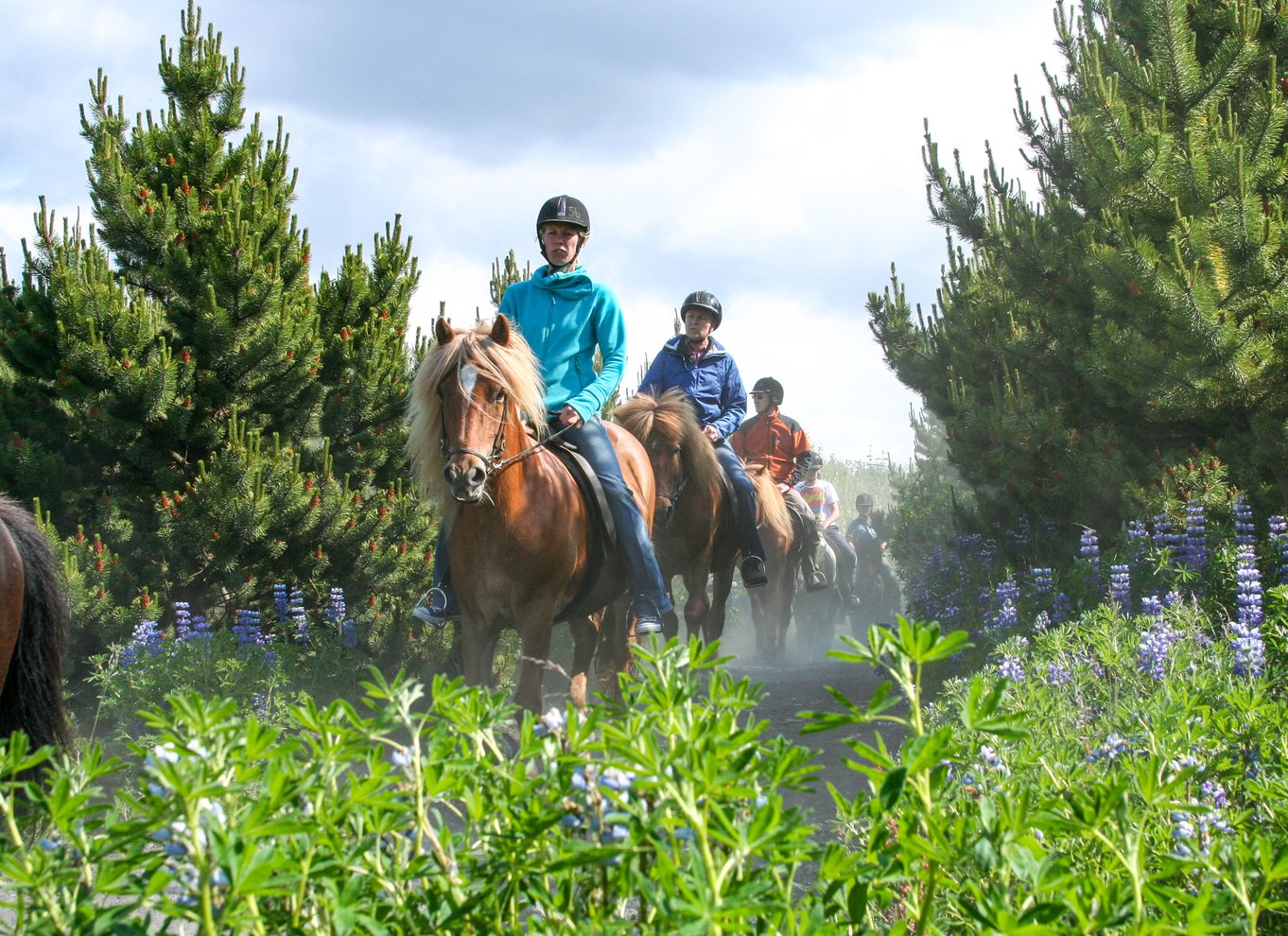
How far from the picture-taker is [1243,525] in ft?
20.7

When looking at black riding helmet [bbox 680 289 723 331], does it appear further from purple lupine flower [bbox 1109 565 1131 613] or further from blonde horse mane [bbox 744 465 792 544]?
purple lupine flower [bbox 1109 565 1131 613]

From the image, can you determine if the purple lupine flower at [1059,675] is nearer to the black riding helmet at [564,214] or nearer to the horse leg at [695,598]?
the black riding helmet at [564,214]

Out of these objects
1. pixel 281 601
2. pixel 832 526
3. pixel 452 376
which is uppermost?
pixel 452 376

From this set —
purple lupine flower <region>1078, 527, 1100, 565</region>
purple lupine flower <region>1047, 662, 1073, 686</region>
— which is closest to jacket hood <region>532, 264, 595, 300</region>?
purple lupine flower <region>1047, 662, 1073, 686</region>

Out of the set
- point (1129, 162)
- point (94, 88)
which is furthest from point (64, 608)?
point (1129, 162)

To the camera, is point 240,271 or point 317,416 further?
point 317,416

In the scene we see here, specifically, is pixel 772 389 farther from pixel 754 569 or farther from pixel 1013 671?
pixel 1013 671

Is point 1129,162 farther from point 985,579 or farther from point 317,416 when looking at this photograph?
point 317,416

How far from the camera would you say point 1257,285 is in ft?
22.5

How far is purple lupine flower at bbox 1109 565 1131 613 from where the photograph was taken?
630cm

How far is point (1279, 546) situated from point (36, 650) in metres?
6.28

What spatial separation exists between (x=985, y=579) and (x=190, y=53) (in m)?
7.70

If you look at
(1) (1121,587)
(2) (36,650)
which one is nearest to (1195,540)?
(1) (1121,587)

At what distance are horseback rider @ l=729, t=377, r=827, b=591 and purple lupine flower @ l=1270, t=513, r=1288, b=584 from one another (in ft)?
20.8
